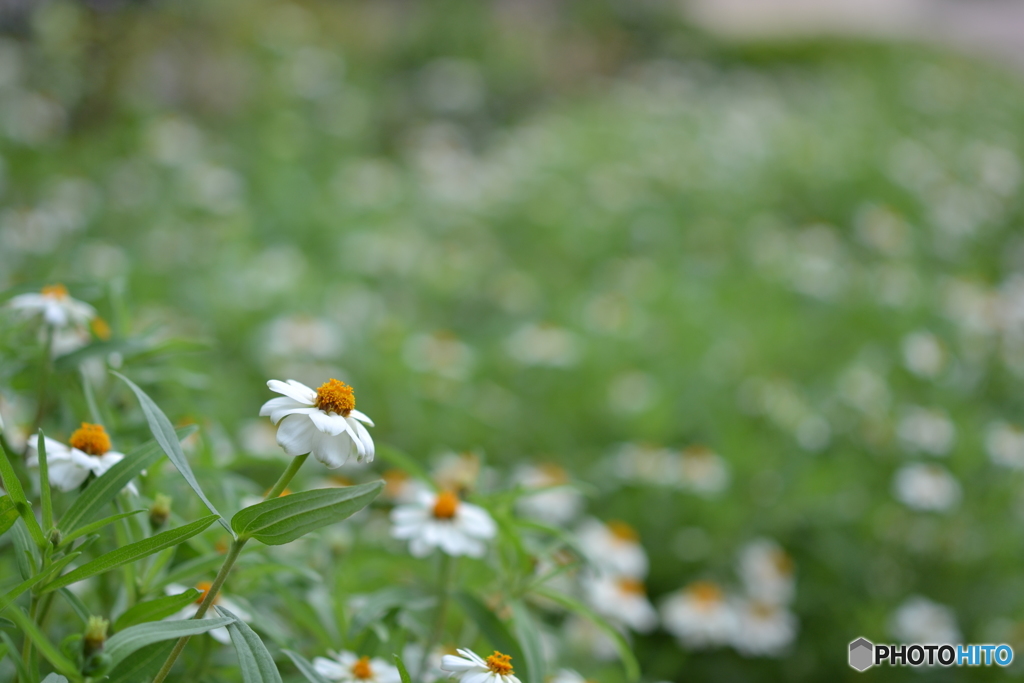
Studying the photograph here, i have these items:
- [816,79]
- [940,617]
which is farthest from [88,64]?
[816,79]

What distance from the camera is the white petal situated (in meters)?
0.61

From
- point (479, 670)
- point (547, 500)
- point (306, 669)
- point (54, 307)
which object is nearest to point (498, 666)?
point (479, 670)

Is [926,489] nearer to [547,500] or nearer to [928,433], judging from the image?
[928,433]

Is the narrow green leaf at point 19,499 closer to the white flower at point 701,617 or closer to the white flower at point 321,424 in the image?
the white flower at point 321,424

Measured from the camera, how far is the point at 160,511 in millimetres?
766

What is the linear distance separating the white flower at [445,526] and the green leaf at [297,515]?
0.28 m

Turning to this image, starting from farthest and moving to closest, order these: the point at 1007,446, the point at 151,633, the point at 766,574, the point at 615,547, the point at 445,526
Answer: the point at 1007,446, the point at 766,574, the point at 615,547, the point at 445,526, the point at 151,633

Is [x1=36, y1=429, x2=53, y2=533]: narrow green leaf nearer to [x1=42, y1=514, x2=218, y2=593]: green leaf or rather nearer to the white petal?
[x1=42, y1=514, x2=218, y2=593]: green leaf

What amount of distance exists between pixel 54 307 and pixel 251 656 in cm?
49

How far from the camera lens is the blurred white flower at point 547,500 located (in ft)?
4.95

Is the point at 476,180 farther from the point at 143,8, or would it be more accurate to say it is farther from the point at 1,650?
the point at 1,650

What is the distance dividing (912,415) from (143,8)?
3.25 metres

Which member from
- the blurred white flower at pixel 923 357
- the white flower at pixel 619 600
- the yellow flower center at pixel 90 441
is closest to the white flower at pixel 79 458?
the yellow flower center at pixel 90 441

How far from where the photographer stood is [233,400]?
5.65ft
